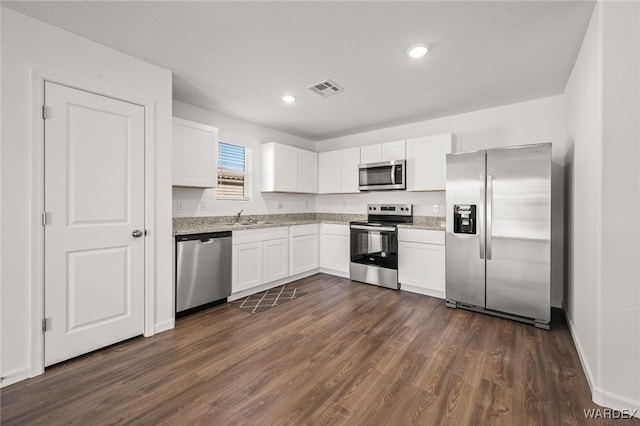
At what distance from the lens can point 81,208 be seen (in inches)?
87.7

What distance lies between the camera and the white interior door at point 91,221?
2096mm

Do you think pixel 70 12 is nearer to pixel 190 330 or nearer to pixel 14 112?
pixel 14 112

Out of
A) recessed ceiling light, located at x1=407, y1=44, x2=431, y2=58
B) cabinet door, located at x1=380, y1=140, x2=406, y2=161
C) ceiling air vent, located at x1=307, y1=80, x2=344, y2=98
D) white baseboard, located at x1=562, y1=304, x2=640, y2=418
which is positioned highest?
ceiling air vent, located at x1=307, y1=80, x2=344, y2=98

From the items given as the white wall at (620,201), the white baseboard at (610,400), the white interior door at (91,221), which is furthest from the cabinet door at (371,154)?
the white baseboard at (610,400)

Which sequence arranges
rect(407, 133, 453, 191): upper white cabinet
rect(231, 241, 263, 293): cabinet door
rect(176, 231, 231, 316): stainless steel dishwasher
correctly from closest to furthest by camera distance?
1. rect(176, 231, 231, 316): stainless steel dishwasher
2. rect(231, 241, 263, 293): cabinet door
3. rect(407, 133, 453, 191): upper white cabinet

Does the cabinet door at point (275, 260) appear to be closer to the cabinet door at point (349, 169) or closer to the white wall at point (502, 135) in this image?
the cabinet door at point (349, 169)

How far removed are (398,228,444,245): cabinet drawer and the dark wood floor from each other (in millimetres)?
1042

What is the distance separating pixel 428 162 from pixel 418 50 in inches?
73.5

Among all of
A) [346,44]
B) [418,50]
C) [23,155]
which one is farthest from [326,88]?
[23,155]

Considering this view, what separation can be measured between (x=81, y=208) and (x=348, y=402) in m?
2.50

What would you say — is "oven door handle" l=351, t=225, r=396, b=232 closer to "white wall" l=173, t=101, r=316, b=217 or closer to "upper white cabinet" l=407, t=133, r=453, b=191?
"upper white cabinet" l=407, t=133, r=453, b=191

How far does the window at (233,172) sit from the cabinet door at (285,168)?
44 centimetres

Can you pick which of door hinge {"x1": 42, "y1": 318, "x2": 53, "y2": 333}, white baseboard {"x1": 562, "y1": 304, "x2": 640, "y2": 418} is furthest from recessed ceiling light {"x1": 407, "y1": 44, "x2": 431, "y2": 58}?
door hinge {"x1": 42, "y1": 318, "x2": 53, "y2": 333}

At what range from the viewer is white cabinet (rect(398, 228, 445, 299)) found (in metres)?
3.59
